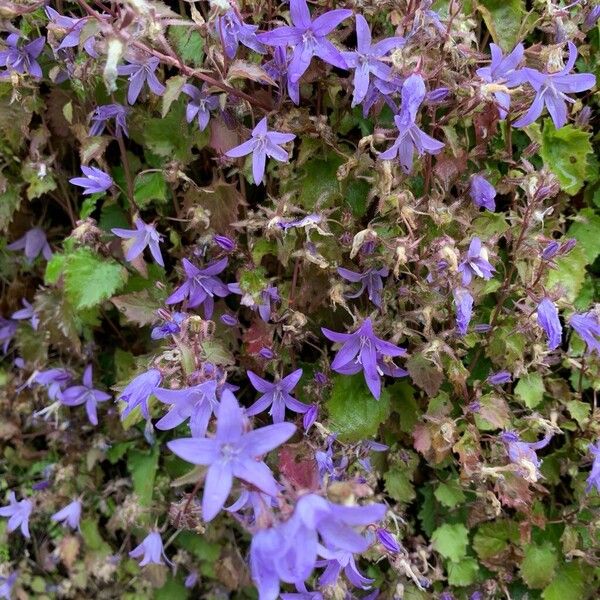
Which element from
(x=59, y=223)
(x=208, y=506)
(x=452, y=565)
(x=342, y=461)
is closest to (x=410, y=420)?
(x=342, y=461)

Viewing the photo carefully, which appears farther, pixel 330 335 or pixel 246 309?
pixel 246 309

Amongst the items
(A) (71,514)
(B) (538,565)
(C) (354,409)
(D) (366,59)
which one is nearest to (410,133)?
(D) (366,59)

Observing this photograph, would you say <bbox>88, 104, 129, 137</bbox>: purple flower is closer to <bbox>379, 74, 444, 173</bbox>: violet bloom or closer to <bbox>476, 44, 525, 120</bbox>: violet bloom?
<bbox>379, 74, 444, 173</bbox>: violet bloom

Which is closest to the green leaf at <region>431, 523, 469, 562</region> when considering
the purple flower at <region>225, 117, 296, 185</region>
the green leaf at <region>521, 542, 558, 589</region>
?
the green leaf at <region>521, 542, 558, 589</region>

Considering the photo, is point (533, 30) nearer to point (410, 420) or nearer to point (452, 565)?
point (410, 420)

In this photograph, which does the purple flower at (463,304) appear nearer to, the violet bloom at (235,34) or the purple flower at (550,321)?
the purple flower at (550,321)
